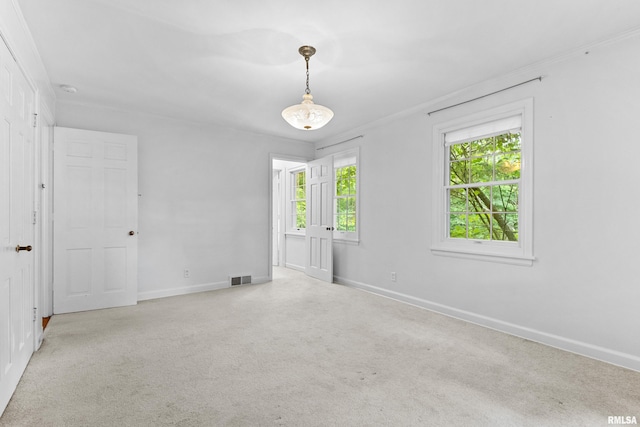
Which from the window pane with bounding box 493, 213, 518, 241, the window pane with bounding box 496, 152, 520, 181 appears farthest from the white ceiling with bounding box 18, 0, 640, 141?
the window pane with bounding box 493, 213, 518, 241

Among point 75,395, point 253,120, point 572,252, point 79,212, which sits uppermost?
point 253,120

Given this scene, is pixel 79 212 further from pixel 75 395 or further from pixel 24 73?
pixel 75 395

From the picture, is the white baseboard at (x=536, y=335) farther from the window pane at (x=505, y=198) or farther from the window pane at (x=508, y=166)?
the window pane at (x=508, y=166)

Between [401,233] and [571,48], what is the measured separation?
2.56 m

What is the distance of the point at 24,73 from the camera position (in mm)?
2387

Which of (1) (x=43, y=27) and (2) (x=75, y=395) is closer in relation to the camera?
(2) (x=75, y=395)

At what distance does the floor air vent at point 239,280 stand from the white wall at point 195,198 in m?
0.09

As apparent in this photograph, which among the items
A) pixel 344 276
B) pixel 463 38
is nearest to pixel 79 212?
pixel 344 276

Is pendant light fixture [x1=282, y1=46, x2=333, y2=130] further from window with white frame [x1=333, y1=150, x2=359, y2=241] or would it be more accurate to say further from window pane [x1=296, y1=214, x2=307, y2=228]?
window pane [x1=296, y1=214, x2=307, y2=228]

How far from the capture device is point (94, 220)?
4.02 meters

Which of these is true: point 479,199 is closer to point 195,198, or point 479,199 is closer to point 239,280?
point 239,280

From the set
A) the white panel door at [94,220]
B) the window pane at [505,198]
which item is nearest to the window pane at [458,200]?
the window pane at [505,198]

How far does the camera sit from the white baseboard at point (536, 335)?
101 inches

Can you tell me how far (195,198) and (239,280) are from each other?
1.46 meters
